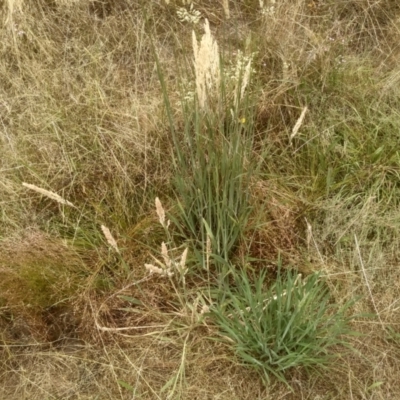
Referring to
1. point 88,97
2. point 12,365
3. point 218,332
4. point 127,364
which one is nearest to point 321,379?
point 218,332

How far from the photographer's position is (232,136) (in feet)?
6.12

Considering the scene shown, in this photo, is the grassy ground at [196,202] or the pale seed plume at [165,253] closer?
the pale seed plume at [165,253]

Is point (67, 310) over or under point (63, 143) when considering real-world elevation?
under

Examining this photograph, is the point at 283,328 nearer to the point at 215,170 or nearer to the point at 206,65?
the point at 215,170

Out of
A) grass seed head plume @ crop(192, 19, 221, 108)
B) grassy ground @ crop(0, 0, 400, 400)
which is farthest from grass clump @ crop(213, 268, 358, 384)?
grass seed head plume @ crop(192, 19, 221, 108)

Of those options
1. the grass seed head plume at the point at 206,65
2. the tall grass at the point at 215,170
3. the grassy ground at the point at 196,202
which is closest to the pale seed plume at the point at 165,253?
the grassy ground at the point at 196,202

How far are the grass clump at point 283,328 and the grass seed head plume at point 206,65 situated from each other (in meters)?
0.60

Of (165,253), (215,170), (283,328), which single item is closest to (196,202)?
(215,170)

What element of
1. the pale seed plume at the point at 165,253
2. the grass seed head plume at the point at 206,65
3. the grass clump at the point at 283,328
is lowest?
the grass clump at the point at 283,328

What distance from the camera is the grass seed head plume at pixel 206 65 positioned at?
1569mm

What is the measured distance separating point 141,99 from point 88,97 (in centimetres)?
23

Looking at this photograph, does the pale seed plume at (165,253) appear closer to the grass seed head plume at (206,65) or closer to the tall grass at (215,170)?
the tall grass at (215,170)

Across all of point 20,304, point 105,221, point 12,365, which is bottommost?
point 12,365

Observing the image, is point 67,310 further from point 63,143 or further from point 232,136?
point 232,136
